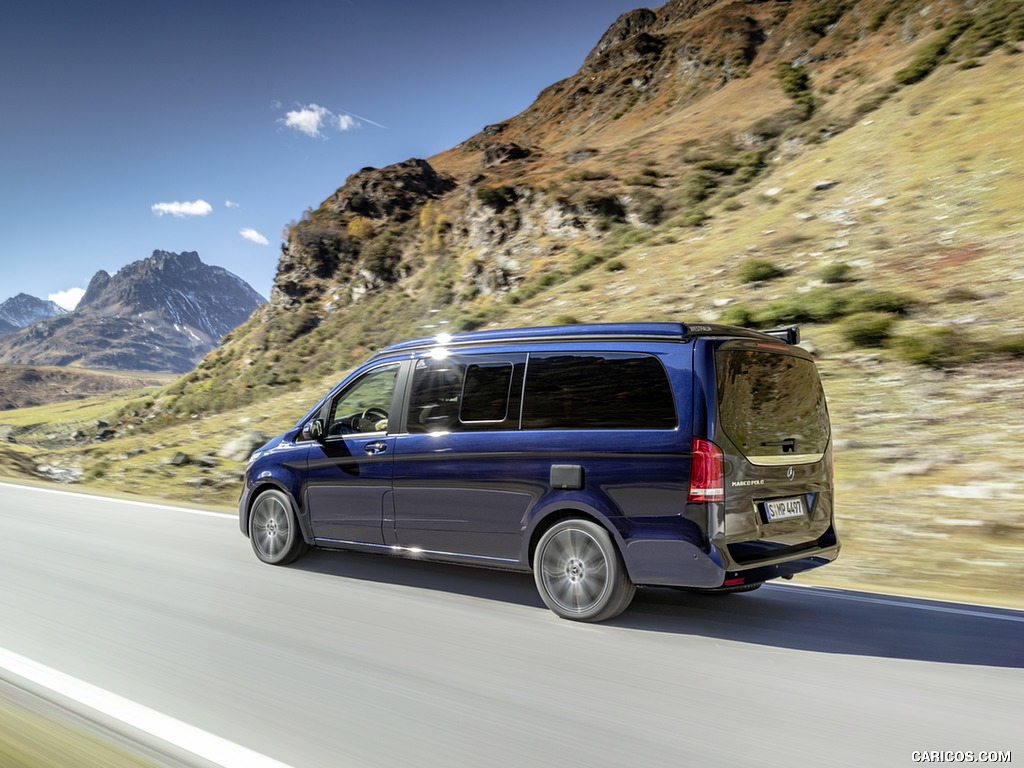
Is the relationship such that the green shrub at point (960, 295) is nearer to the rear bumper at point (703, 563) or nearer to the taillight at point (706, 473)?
the rear bumper at point (703, 563)

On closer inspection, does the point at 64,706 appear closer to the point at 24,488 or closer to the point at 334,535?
the point at 334,535

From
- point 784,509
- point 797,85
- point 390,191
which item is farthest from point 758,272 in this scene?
point 390,191

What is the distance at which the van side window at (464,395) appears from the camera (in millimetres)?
5707

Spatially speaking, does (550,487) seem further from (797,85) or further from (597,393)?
(797,85)

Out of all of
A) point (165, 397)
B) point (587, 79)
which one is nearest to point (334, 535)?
point (165, 397)

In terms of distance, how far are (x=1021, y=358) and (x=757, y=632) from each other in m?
8.37

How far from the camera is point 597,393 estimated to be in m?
5.27

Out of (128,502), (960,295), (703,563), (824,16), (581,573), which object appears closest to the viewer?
(703,563)

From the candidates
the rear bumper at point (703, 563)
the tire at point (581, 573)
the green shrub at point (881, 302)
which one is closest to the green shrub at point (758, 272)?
the green shrub at point (881, 302)

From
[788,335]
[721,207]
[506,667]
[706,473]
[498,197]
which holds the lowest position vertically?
[506,667]

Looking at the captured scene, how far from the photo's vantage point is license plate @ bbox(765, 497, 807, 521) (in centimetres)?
497

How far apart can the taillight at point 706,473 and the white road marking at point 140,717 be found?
8.73 feet

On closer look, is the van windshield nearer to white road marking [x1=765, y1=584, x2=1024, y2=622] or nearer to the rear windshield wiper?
the rear windshield wiper

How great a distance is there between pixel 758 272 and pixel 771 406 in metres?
15.7
